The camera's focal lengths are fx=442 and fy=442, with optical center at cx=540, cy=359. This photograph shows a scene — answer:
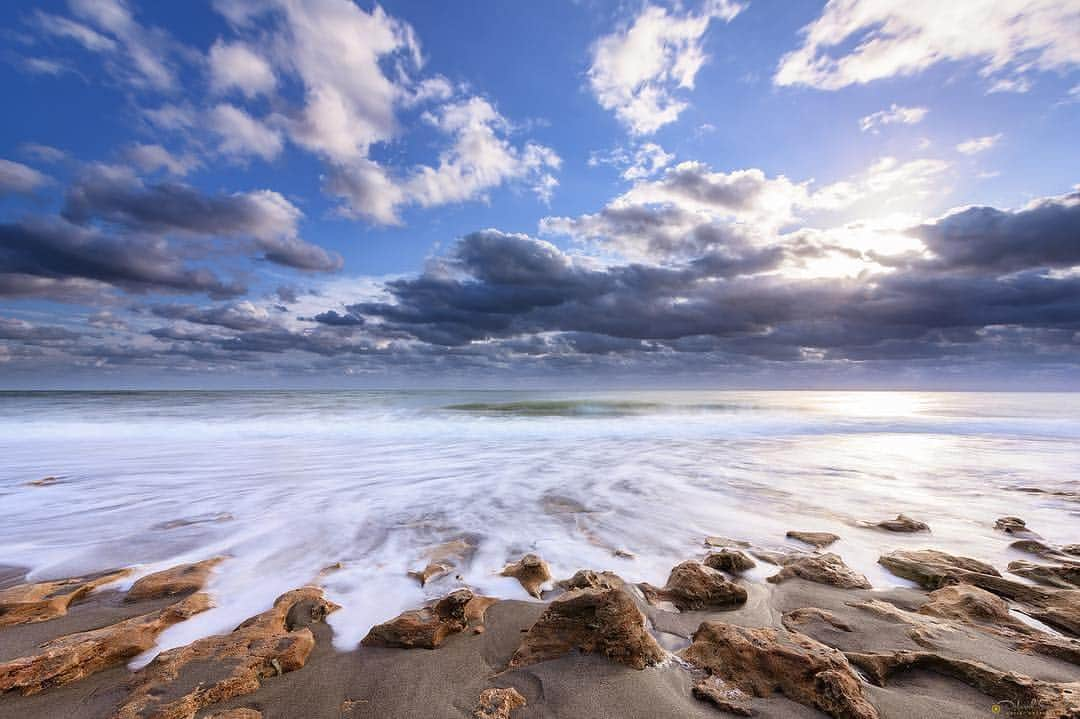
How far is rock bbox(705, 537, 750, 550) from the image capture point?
522cm

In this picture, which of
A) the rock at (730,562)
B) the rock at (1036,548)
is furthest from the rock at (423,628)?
the rock at (1036,548)

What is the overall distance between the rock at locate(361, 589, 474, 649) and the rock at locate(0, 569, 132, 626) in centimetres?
275

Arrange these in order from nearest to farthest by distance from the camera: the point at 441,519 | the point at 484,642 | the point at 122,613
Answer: the point at 484,642 → the point at 122,613 → the point at 441,519

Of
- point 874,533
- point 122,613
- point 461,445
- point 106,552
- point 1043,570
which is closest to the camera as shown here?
point 122,613

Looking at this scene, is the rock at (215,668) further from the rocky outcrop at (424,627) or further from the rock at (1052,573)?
the rock at (1052,573)

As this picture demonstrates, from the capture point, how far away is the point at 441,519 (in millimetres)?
6418

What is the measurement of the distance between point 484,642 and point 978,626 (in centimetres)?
356

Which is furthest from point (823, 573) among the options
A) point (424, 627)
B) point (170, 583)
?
point (170, 583)

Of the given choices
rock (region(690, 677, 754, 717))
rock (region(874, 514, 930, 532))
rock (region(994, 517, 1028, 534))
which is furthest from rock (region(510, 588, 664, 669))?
rock (region(994, 517, 1028, 534))

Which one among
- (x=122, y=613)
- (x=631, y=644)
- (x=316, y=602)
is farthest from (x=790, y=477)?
(x=122, y=613)

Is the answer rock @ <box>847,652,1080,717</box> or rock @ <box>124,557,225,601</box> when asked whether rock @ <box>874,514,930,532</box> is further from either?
rock @ <box>124,557,225,601</box>

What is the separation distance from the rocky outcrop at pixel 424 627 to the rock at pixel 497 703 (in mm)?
664

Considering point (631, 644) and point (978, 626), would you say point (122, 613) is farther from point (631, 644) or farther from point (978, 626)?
point (978, 626)

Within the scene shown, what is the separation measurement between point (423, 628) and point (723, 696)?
1.94 metres
